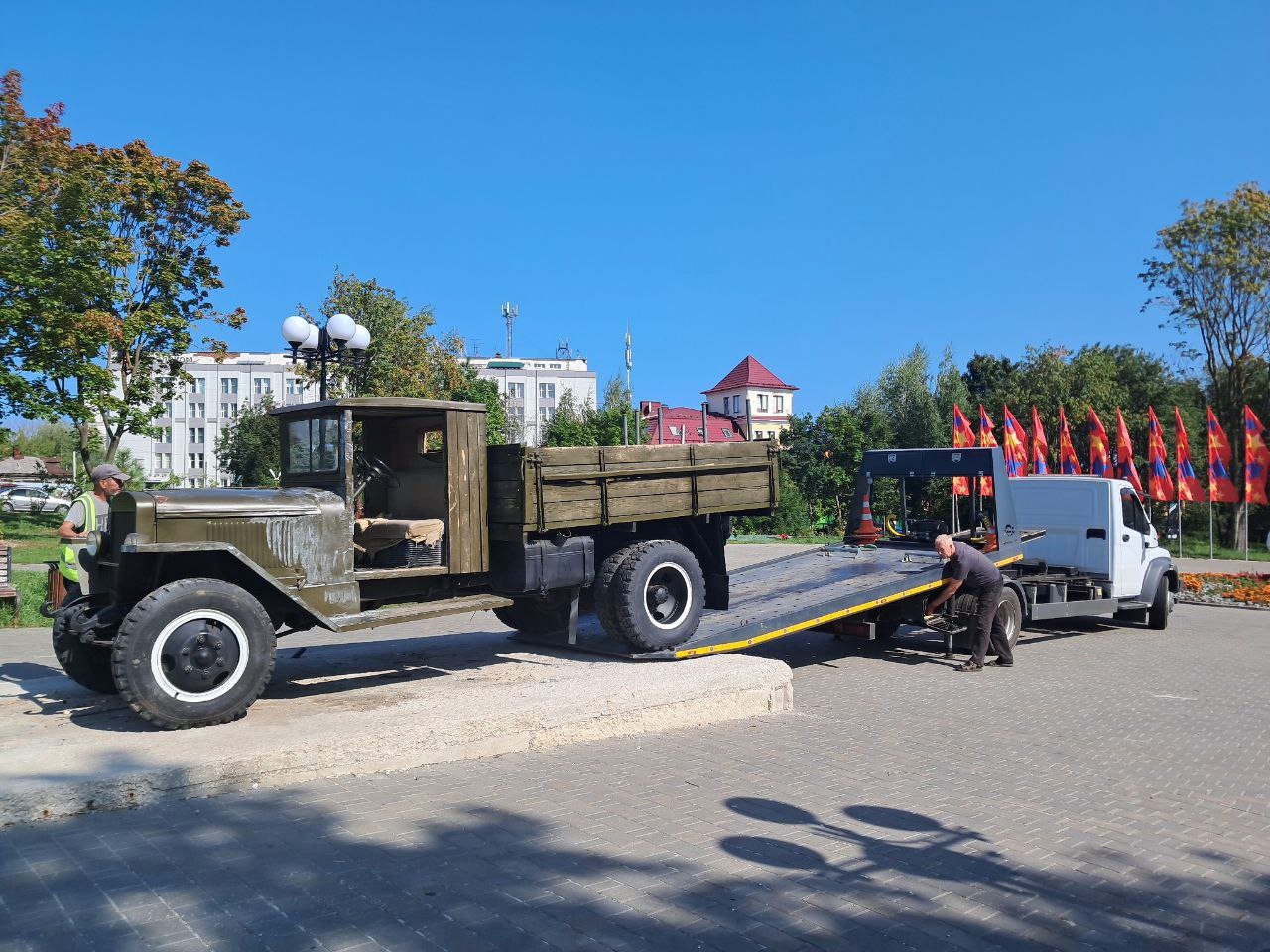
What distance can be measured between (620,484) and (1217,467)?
79.1 feet

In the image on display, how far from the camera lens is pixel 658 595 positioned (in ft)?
27.3

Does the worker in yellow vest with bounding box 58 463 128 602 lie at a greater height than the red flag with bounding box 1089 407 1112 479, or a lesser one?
lesser

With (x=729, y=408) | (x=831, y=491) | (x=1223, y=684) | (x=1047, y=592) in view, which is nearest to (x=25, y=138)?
(x=1047, y=592)

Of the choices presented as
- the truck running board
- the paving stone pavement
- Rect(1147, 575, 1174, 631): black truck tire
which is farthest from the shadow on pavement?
Rect(1147, 575, 1174, 631): black truck tire

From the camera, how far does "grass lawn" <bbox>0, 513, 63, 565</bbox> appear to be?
21.5 meters

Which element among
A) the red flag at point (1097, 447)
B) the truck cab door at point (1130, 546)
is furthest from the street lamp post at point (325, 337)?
the red flag at point (1097, 447)

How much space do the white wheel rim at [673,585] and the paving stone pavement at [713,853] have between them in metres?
1.25

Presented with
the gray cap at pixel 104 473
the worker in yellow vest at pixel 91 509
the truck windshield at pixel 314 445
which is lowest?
the worker in yellow vest at pixel 91 509

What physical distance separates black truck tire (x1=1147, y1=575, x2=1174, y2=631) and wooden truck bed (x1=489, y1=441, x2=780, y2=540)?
794 centimetres

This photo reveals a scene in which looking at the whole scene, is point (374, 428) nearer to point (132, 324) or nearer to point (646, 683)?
point (646, 683)

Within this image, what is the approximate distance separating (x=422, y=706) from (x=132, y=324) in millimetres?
20603

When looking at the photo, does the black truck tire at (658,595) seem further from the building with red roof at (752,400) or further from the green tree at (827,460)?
the building with red roof at (752,400)

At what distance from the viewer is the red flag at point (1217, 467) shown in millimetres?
25453

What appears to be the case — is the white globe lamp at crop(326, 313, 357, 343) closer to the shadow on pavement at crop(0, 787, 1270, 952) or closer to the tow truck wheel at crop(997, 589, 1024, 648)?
the shadow on pavement at crop(0, 787, 1270, 952)
